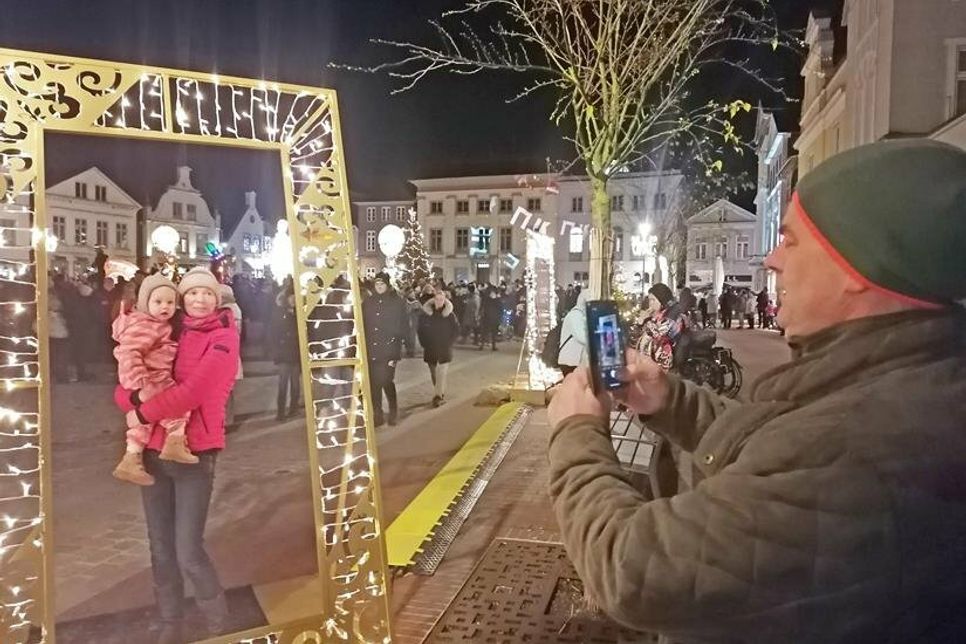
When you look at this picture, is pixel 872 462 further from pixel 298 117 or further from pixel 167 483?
pixel 167 483

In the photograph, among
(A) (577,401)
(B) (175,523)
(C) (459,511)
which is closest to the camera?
(A) (577,401)

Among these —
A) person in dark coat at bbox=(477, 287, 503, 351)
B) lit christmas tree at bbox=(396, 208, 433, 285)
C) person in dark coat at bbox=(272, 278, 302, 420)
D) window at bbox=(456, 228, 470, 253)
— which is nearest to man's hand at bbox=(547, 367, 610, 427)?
person in dark coat at bbox=(272, 278, 302, 420)

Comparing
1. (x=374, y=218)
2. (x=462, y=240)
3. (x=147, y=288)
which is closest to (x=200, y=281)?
(x=147, y=288)

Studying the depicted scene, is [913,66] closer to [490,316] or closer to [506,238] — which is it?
[490,316]

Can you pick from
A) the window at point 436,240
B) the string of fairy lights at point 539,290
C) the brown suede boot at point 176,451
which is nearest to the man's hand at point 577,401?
the brown suede boot at point 176,451

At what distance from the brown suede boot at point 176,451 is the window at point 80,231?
920mm

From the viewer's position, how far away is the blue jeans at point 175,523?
3.59 meters

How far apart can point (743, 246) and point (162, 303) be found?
66583 mm

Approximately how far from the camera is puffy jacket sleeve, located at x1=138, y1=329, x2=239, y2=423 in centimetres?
318

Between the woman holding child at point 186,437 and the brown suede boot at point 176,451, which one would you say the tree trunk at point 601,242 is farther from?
the brown suede boot at point 176,451

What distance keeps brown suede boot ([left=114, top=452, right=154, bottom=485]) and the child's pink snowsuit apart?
0.43m

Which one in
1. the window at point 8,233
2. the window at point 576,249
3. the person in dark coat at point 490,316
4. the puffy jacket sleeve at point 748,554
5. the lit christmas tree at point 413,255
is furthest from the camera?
the window at point 576,249

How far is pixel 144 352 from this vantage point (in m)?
3.10

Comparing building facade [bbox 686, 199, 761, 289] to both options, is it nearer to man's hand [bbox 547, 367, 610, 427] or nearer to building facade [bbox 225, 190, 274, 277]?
building facade [bbox 225, 190, 274, 277]
